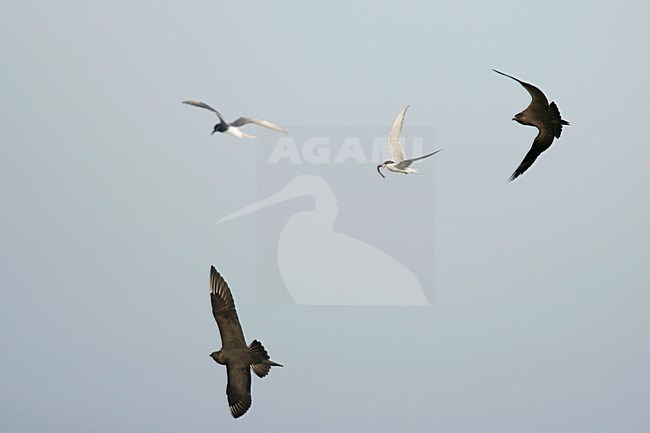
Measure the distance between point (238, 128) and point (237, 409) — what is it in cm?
421

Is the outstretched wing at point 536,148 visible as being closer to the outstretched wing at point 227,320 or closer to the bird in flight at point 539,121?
the bird in flight at point 539,121

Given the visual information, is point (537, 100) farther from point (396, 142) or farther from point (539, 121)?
point (396, 142)

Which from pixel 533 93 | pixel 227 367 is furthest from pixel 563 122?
pixel 227 367

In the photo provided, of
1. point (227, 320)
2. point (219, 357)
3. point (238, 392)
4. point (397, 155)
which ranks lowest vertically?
point (238, 392)

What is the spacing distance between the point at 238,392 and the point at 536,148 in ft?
16.4

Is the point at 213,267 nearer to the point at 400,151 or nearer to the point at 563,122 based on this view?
the point at 400,151

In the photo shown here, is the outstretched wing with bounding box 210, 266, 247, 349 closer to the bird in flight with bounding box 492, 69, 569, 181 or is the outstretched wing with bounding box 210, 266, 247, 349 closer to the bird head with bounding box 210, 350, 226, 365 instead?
the bird head with bounding box 210, 350, 226, 365

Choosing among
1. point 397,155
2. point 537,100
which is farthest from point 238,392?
point 537,100

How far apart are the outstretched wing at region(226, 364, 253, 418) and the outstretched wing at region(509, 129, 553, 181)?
436 cm

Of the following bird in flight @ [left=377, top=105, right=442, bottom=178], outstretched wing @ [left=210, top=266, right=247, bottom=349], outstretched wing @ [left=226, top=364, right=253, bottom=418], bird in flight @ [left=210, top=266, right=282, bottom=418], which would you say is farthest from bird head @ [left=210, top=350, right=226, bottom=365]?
bird in flight @ [left=377, top=105, right=442, bottom=178]

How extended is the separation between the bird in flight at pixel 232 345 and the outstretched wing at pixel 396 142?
2746 mm

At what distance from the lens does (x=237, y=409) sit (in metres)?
16.3

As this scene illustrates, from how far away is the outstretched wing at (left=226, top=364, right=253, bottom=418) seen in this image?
53.3ft

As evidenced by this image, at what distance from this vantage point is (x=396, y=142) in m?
16.2
